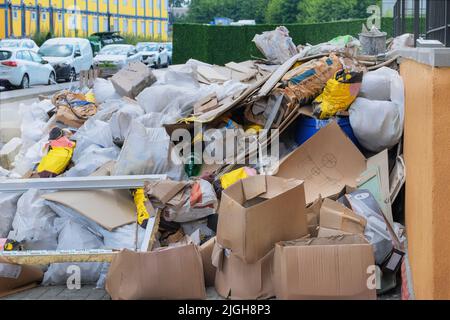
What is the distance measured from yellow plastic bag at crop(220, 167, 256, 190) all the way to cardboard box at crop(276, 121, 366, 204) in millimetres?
312

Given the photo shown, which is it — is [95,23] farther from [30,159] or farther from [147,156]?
[147,156]

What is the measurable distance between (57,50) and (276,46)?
16.8 meters

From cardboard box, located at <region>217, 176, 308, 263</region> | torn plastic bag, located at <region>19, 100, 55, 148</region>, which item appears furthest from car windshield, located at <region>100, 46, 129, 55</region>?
cardboard box, located at <region>217, 176, 308, 263</region>

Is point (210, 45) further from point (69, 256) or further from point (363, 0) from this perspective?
point (363, 0)

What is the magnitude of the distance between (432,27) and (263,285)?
1895 mm

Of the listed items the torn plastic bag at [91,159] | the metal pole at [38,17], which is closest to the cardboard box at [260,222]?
the torn plastic bag at [91,159]

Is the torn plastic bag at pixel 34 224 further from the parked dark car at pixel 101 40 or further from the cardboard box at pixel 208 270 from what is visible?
the parked dark car at pixel 101 40

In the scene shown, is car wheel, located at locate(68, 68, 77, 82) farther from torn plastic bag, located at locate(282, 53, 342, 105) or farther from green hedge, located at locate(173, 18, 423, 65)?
torn plastic bag, located at locate(282, 53, 342, 105)

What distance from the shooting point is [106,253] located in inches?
179

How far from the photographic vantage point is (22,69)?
2114cm

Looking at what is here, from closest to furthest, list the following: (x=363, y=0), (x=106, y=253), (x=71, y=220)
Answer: (x=106, y=253) < (x=71, y=220) < (x=363, y=0)

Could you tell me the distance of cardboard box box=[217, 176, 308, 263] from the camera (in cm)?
403

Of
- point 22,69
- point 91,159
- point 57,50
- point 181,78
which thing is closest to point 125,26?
point 57,50
